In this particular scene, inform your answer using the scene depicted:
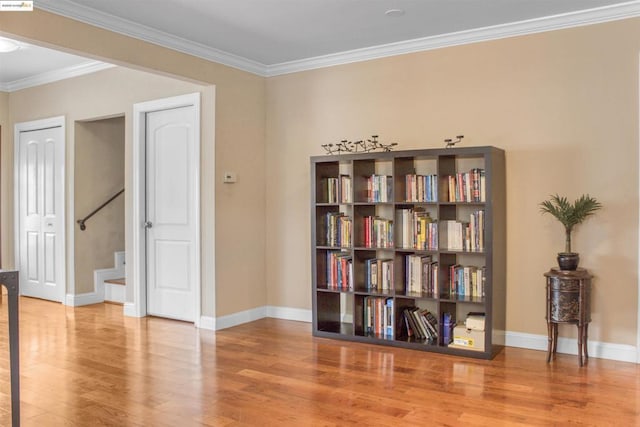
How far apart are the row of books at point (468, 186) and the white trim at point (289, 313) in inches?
76.0

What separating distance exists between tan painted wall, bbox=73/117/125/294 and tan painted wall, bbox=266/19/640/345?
295 cm

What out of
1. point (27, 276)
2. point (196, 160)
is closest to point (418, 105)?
point (196, 160)

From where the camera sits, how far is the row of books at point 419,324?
435 centimetres

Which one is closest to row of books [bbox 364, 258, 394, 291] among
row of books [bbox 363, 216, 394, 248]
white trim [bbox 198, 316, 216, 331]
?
row of books [bbox 363, 216, 394, 248]

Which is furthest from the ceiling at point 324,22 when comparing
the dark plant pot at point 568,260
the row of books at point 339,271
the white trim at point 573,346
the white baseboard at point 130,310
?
the white baseboard at point 130,310

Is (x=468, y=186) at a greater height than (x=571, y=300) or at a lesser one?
greater

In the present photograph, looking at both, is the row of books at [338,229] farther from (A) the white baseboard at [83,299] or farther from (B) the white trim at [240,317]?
(A) the white baseboard at [83,299]

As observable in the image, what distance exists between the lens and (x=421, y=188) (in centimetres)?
434

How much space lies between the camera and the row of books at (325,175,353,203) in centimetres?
470

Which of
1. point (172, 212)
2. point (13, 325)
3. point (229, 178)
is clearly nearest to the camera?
point (13, 325)

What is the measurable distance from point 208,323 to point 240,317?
1.13ft

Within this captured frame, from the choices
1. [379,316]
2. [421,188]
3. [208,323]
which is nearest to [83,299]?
[208,323]

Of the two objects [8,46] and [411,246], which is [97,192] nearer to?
[8,46]

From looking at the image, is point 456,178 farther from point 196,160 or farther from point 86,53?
point 86,53
